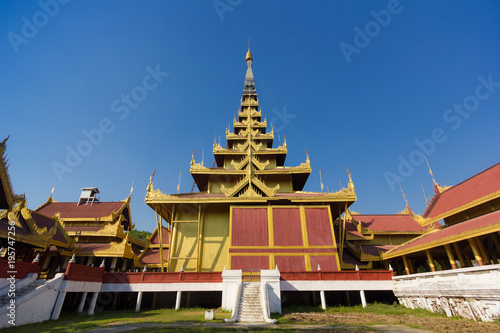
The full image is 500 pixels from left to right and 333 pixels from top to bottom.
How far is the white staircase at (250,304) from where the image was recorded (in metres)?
9.90

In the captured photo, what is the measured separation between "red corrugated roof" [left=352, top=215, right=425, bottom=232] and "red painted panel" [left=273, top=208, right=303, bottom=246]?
8.29 metres

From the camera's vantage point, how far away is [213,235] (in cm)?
1847

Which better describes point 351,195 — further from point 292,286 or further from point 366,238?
point 292,286

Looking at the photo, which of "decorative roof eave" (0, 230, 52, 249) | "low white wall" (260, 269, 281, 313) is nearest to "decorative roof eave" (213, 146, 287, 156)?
"low white wall" (260, 269, 281, 313)

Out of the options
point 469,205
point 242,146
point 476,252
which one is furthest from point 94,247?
point 469,205

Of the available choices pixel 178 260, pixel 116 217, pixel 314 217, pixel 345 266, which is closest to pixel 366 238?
pixel 345 266

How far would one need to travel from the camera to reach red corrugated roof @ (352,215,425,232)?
21.4m

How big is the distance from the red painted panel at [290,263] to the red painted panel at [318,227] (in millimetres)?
1345

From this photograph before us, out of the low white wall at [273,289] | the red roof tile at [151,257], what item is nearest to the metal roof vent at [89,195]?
the red roof tile at [151,257]

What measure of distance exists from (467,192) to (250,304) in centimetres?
1293

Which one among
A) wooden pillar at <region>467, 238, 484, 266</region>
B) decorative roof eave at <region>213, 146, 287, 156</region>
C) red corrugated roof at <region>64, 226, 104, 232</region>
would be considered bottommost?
wooden pillar at <region>467, 238, 484, 266</region>

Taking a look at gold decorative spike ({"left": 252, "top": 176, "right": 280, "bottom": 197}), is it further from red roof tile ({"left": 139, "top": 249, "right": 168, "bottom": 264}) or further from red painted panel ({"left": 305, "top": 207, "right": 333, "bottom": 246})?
red roof tile ({"left": 139, "top": 249, "right": 168, "bottom": 264})

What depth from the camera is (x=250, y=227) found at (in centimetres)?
1686

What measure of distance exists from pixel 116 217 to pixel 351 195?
62.2 feet
